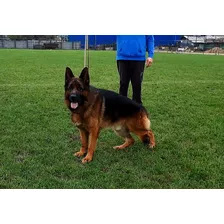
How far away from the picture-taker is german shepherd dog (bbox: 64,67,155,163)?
3.87m

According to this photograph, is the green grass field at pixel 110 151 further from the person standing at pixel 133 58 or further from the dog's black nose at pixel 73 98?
the person standing at pixel 133 58

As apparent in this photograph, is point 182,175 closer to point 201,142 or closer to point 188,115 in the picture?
point 201,142

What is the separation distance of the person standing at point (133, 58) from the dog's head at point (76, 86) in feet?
3.42

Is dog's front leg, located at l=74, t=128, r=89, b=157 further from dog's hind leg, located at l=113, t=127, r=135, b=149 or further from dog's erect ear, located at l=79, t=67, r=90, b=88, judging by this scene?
dog's erect ear, located at l=79, t=67, r=90, b=88

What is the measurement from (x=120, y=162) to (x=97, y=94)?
1118 mm

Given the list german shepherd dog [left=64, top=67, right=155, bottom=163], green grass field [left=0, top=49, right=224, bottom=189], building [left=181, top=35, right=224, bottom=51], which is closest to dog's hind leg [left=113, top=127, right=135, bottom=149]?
german shepherd dog [left=64, top=67, right=155, bottom=163]

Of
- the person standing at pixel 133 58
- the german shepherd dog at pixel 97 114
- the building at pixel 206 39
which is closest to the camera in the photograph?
the building at pixel 206 39

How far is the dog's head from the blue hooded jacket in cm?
103

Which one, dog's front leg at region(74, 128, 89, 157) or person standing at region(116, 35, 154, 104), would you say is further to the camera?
person standing at region(116, 35, 154, 104)

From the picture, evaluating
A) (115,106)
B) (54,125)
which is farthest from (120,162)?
(54,125)

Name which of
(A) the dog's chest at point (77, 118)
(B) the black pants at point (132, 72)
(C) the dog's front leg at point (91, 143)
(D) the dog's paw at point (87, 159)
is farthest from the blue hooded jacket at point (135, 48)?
(D) the dog's paw at point (87, 159)

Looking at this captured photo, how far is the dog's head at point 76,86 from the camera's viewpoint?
3.79 meters

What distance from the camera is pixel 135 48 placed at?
4.75 meters

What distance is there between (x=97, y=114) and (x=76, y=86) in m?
0.65
